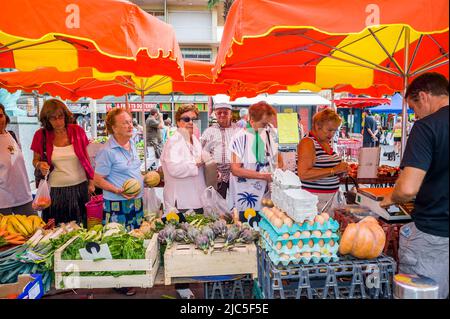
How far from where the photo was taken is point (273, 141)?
3928 mm

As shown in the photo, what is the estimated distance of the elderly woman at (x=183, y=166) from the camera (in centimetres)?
390

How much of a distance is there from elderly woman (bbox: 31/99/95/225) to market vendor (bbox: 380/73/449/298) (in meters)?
3.44

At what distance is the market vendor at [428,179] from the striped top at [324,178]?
1774 mm

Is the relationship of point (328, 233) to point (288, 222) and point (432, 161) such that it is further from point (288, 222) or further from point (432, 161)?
point (432, 161)

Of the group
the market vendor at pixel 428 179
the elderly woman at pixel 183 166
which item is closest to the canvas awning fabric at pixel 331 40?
the market vendor at pixel 428 179

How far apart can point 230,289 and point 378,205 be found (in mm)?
1373

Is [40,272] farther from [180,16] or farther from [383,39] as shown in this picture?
[180,16]

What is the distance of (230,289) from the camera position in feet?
9.52

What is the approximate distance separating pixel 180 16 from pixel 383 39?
94.0ft

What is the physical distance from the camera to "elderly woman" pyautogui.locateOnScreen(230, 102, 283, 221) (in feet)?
12.5

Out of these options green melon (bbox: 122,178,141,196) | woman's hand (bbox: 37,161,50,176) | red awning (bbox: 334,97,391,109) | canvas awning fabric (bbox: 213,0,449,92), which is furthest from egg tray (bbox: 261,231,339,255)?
red awning (bbox: 334,97,391,109)

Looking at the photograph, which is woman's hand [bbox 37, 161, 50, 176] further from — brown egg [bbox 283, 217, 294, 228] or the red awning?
the red awning

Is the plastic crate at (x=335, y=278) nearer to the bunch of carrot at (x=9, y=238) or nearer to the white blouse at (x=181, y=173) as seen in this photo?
Answer: the white blouse at (x=181, y=173)
